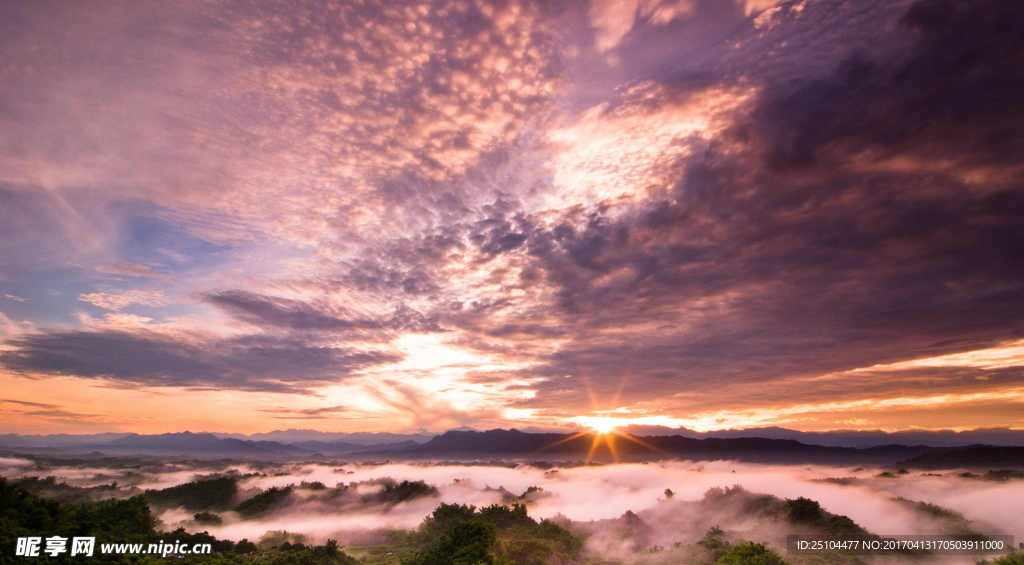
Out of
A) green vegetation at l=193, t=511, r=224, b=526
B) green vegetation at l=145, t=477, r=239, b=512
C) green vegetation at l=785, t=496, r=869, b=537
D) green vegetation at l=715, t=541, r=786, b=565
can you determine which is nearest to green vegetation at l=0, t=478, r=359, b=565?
green vegetation at l=193, t=511, r=224, b=526

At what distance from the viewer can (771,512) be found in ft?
245

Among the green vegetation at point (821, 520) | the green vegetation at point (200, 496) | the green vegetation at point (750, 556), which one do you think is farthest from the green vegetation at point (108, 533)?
the green vegetation at point (200, 496)

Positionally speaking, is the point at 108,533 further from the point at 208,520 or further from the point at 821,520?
the point at 821,520

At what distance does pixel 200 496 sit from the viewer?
116875 mm

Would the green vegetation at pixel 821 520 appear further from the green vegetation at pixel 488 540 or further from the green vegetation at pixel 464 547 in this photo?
the green vegetation at pixel 464 547

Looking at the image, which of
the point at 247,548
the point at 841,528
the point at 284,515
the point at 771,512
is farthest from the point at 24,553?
the point at 284,515

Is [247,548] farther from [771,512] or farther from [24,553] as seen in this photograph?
[771,512]

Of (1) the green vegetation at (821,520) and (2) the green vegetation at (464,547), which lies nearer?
(2) the green vegetation at (464,547)

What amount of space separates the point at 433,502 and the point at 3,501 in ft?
310

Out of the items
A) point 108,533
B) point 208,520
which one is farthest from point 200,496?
point 108,533

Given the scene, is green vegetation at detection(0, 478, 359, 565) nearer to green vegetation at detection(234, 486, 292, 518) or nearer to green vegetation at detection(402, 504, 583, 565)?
green vegetation at detection(402, 504, 583, 565)

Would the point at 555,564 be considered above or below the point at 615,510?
above

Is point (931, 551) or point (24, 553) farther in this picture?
point (931, 551)

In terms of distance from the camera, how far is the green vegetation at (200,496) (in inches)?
4454
